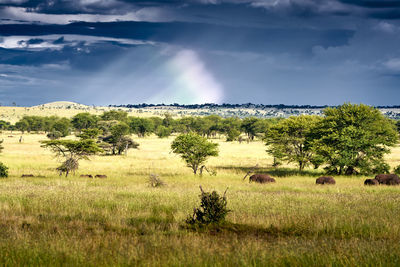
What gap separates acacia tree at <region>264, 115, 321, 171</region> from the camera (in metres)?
39.4

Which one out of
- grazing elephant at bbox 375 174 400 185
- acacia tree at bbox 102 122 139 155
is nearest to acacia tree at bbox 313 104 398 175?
grazing elephant at bbox 375 174 400 185

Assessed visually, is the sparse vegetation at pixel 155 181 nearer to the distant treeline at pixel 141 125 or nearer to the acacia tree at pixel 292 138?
the acacia tree at pixel 292 138

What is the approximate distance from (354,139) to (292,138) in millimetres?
7653

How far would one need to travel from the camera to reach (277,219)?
11031 millimetres

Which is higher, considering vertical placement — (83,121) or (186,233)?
(83,121)

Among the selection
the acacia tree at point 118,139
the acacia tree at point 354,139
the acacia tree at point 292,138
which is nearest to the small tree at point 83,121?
the acacia tree at point 118,139

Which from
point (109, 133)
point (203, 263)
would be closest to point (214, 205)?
point (203, 263)

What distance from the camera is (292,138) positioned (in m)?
40.6

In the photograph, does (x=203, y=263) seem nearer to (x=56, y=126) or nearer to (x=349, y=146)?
(x=349, y=146)

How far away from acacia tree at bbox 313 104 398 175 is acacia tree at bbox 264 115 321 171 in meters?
2.87

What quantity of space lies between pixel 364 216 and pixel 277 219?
3.16 metres

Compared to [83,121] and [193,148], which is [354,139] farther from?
[83,121]

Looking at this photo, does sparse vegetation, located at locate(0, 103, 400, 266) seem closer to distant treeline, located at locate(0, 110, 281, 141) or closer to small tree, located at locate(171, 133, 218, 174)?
small tree, located at locate(171, 133, 218, 174)

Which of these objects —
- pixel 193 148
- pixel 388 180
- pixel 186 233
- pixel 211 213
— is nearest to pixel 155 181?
pixel 193 148
